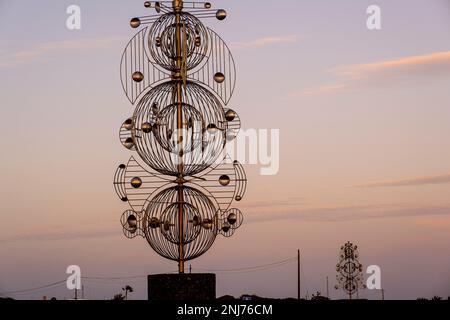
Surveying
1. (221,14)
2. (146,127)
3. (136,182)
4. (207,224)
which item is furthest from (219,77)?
(207,224)

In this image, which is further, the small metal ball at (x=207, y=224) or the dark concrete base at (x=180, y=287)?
the small metal ball at (x=207, y=224)

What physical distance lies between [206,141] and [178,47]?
6.89ft

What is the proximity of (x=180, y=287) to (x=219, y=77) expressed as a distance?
4.08 m

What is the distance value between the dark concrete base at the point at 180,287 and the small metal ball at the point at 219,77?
3.74 m

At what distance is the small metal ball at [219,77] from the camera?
20344 millimetres

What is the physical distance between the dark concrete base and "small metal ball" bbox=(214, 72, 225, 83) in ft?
12.3

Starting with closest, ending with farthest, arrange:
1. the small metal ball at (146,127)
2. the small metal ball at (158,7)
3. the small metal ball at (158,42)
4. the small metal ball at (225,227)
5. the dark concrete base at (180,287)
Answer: the small metal ball at (146,127), the dark concrete base at (180,287), the small metal ball at (225,227), the small metal ball at (158,42), the small metal ball at (158,7)

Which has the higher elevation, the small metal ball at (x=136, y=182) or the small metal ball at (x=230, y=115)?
the small metal ball at (x=230, y=115)

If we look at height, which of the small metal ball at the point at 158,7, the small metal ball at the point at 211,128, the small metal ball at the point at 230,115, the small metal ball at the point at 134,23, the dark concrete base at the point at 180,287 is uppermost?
the small metal ball at the point at 158,7

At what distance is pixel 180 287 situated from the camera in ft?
66.4

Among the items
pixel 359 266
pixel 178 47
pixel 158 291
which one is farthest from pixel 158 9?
pixel 359 266

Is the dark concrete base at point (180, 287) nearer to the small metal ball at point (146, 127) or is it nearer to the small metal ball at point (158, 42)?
the small metal ball at point (146, 127)

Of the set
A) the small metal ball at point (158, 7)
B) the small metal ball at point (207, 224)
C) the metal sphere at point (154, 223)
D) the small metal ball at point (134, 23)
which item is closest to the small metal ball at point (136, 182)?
the metal sphere at point (154, 223)

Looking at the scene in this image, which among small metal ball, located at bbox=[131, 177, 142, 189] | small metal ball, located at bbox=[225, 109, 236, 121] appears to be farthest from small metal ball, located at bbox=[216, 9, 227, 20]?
small metal ball, located at bbox=[131, 177, 142, 189]
